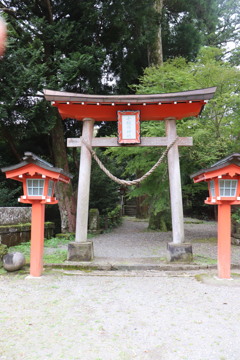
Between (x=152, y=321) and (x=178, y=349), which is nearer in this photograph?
(x=178, y=349)

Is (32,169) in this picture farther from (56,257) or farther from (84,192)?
(56,257)

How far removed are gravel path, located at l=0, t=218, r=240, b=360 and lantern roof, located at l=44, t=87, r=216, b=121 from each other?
12.2 ft

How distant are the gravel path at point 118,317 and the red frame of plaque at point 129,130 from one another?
297 cm

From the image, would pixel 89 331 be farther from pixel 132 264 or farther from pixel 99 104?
pixel 99 104

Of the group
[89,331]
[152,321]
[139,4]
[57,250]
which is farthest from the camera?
[139,4]

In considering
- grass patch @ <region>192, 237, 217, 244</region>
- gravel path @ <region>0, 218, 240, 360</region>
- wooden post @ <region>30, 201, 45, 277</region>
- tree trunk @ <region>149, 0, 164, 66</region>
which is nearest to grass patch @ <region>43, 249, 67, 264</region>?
gravel path @ <region>0, 218, 240, 360</region>

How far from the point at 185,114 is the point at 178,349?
5.24 m

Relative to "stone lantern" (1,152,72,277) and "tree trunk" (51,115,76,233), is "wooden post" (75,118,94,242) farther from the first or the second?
"tree trunk" (51,115,76,233)

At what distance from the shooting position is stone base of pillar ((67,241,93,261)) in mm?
6391

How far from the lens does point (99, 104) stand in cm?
643

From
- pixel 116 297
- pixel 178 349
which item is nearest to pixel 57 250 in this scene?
pixel 116 297

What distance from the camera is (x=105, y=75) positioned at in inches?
485

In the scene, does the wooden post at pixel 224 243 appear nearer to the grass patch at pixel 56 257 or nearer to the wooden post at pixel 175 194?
the wooden post at pixel 175 194

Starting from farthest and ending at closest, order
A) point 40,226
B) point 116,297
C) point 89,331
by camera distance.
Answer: point 40,226
point 116,297
point 89,331
